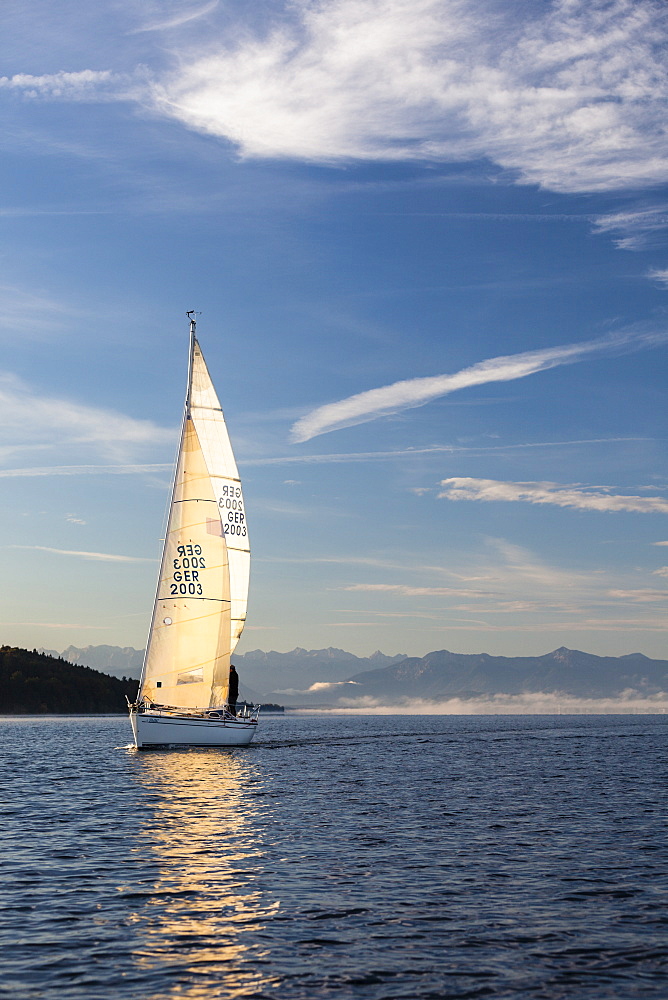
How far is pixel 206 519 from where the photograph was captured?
67812 millimetres

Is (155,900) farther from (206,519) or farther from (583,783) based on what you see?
(206,519)

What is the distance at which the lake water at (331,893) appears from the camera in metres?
17.0

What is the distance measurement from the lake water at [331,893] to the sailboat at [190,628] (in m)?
16.4

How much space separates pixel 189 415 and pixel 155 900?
52.3m

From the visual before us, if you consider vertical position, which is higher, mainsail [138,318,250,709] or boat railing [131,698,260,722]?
mainsail [138,318,250,709]

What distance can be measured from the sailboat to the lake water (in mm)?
16422

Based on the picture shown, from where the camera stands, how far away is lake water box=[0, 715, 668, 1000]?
17.0 m

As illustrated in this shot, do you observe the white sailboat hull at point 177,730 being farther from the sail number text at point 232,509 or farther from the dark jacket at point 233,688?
the sail number text at point 232,509

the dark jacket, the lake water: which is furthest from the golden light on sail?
the lake water

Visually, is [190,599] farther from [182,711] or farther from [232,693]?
[232,693]

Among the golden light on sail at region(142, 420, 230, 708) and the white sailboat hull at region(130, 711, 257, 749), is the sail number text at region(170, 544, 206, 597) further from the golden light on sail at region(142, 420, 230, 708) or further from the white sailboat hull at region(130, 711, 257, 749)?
the white sailboat hull at region(130, 711, 257, 749)

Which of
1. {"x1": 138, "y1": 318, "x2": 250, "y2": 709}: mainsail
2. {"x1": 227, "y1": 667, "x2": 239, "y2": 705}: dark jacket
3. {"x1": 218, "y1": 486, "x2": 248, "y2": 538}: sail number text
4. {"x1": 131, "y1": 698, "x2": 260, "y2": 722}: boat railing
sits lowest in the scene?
{"x1": 131, "y1": 698, "x2": 260, "y2": 722}: boat railing

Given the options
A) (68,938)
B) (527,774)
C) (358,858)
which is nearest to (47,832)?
(358,858)

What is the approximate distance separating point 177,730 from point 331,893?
44.2 m
